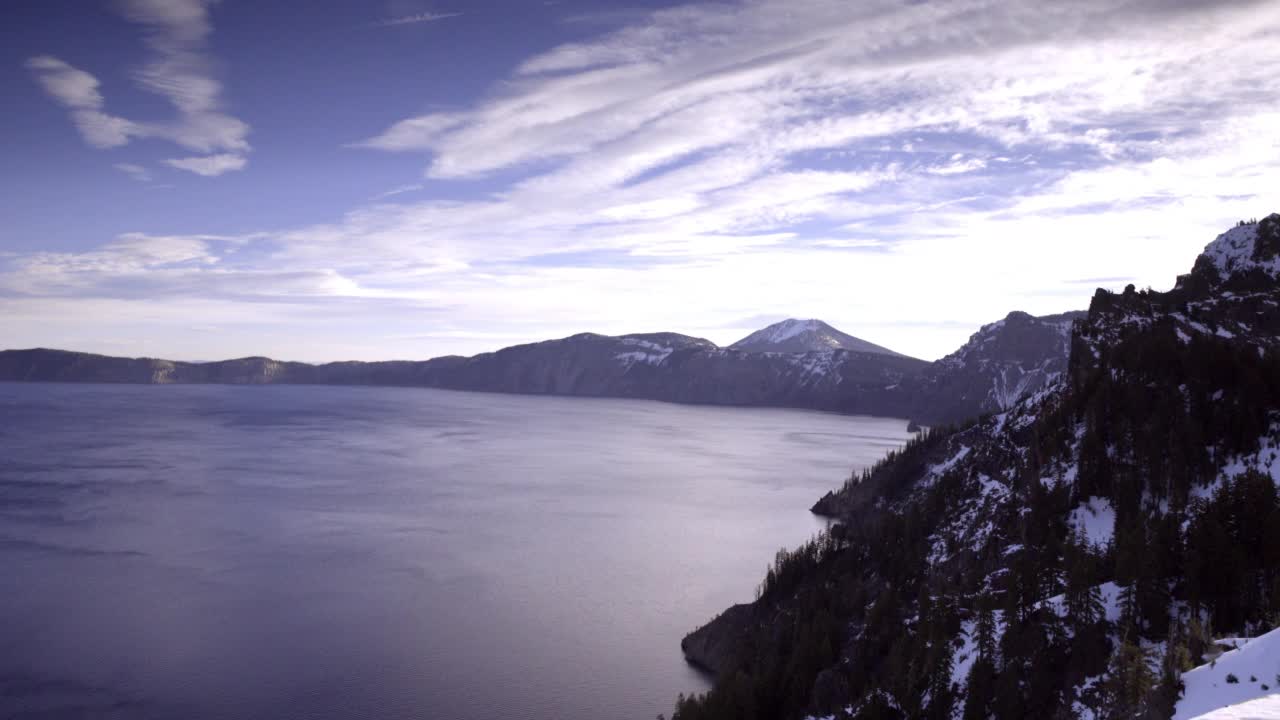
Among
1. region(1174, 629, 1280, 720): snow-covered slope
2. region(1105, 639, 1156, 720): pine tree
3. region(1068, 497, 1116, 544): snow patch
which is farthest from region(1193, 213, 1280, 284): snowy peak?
region(1174, 629, 1280, 720): snow-covered slope

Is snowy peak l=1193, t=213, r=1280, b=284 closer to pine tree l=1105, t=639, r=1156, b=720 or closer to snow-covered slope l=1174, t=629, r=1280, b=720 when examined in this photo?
pine tree l=1105, t=639, r=1156, b=720

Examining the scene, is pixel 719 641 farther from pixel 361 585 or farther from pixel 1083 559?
pixel 361 585

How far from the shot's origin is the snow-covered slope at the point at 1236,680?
1870cm

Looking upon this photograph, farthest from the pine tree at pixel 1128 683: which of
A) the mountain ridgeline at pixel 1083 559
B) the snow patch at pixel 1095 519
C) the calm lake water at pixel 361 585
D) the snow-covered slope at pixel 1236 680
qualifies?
the calm lake water at pixel 361 585

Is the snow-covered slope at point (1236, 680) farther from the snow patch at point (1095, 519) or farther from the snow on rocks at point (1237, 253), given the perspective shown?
the snow on rocks at point (1237, 253)

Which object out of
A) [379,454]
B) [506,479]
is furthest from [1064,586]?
[379,454]

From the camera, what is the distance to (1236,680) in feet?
65.1

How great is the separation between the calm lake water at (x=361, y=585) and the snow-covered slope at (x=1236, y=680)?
37.2 meters

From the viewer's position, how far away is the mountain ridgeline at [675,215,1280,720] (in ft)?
117

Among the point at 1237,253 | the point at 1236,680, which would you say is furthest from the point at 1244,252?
the point at 1236,680

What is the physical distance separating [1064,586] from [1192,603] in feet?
27.7

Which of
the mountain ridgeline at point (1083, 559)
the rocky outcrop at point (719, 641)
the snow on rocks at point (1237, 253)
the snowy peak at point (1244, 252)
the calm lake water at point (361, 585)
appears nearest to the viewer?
the mountain ridgeline at point (1083, 559)

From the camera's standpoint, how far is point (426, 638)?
6028 centimetres

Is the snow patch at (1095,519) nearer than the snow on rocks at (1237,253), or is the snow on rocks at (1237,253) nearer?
the snow patch at (1095,519)
